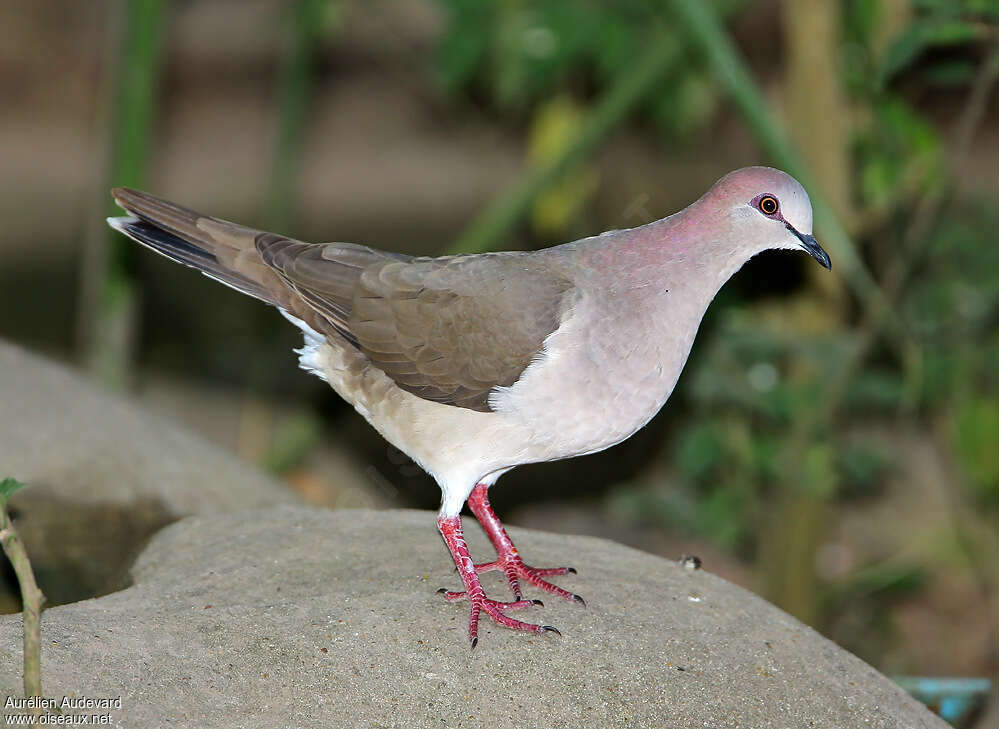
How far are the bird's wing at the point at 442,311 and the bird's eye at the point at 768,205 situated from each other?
22.1 inches

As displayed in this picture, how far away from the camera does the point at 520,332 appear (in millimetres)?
3287

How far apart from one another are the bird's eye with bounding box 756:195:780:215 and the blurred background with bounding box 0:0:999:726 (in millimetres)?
514

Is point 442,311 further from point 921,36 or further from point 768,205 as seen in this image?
point 921,36

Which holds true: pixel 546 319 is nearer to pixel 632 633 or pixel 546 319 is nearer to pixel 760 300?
pixel 632 633

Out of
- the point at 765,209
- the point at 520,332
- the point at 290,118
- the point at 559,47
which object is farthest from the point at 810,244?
the point at 290,118

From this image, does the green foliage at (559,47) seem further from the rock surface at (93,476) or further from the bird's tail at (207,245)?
the rock surface at (93,476)

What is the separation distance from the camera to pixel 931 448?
22.4ft

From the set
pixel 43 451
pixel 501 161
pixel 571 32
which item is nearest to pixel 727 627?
pixel 43 451

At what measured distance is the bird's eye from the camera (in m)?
3.22

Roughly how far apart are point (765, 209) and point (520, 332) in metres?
0.74

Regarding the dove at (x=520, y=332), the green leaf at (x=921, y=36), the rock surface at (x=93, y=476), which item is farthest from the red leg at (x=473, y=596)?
the green leaf at (x=921, y=36)

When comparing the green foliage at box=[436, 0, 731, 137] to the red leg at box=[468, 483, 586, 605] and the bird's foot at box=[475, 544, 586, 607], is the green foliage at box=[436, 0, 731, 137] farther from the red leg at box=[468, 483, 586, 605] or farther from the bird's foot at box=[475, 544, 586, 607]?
the bird's foot at box=[475, 544, 586, 607]

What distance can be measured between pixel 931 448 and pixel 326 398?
343 cm

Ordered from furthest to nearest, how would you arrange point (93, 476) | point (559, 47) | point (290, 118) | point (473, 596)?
point (290, 118) → point (559, 47) → point (93, 476) → point (473, 596)
